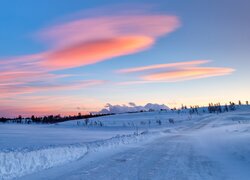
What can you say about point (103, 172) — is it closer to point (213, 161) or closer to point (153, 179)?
point (153, 179)

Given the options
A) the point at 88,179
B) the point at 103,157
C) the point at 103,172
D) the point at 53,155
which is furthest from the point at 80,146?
the point at 88,179

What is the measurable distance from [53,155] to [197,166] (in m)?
5.51

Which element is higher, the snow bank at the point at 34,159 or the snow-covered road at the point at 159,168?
the snow bank at the point at 34,159

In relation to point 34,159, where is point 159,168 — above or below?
below

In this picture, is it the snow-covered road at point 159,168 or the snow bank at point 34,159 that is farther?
the snow bank at point 34,159

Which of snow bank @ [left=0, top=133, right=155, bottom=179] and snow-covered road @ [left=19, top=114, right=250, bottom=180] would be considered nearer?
snow-covered road @ [left=19, top=114, right=250, bottom=180]

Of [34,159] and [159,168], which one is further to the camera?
[34,159]

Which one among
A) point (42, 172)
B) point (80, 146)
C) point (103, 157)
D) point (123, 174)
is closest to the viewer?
point (123, 174)

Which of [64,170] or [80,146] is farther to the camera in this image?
[80,146]

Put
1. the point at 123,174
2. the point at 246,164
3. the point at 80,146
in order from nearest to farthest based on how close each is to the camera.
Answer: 1. the point at 123,174
2. the point at 246,164
3. the point at 80,146

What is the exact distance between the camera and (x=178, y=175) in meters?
12.5

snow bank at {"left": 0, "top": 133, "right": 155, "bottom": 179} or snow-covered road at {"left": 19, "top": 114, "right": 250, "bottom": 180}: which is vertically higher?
snow bank at {"left": 0, "top": 133, "right": 155, "bottom": 179}

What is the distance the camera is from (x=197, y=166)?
1452cm

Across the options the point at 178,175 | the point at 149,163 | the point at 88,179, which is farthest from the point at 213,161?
the point at 88,179
